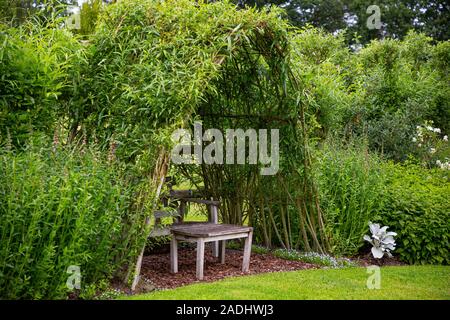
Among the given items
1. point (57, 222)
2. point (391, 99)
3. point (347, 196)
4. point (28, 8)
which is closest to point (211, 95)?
point (347, 196)

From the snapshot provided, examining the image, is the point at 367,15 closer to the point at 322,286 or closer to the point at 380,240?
the point at 380,240

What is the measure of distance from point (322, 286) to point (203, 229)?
140 cm

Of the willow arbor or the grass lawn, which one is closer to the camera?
the grass lawn

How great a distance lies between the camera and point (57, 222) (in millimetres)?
3977

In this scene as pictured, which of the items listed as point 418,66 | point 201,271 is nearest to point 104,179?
point 201,271

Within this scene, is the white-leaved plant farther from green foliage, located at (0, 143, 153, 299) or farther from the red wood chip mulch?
green foliage, located at (0, 143, 153, 299)

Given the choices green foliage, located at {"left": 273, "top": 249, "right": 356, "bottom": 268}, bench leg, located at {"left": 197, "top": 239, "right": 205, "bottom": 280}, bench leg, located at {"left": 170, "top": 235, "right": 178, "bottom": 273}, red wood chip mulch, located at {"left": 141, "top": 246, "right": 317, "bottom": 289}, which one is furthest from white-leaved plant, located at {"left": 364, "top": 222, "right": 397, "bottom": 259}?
bench leg, located at {"left": 170, "top": 235, "right": 178, "bottom": 273}

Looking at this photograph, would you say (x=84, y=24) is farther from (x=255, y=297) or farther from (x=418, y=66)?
(x=418, y=66)

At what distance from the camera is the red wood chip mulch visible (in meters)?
5.26

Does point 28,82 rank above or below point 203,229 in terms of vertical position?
above

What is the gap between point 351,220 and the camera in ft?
21.4

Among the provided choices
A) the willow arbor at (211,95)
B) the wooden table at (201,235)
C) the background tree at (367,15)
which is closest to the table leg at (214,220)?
the wooden table at (201,235)

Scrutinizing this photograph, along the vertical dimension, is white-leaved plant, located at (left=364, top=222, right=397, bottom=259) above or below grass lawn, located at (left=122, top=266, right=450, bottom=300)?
above

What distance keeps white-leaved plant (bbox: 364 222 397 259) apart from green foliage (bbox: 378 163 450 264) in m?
0.20
